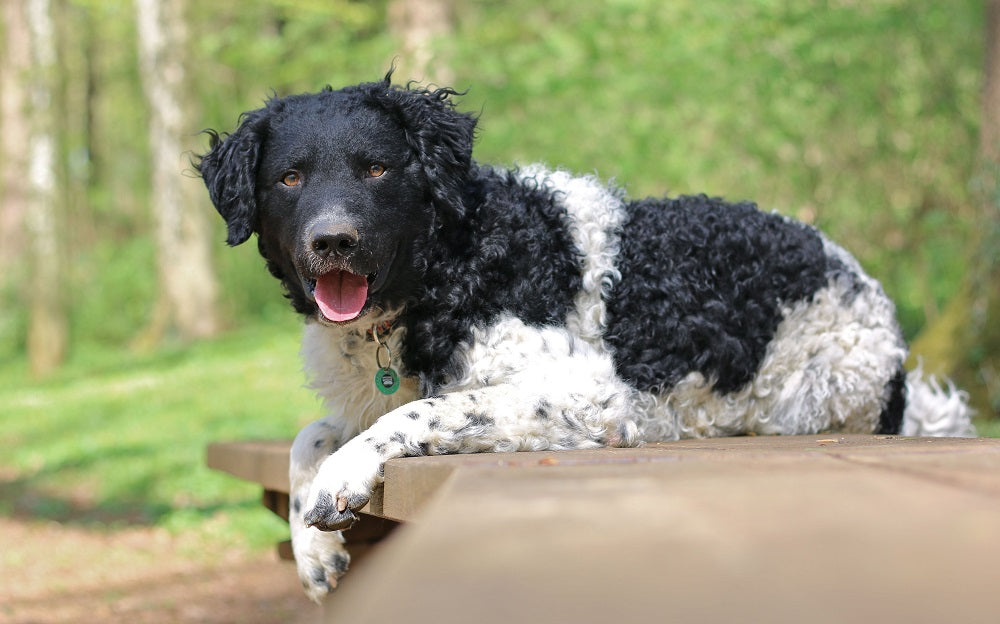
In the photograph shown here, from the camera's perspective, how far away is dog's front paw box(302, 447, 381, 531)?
9.36 ft

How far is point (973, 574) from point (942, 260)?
380 inches

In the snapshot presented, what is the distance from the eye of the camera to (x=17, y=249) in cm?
2286

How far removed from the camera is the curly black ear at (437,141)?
3.59 m

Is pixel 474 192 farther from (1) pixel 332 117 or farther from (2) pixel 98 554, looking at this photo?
(2) pixel 98 554

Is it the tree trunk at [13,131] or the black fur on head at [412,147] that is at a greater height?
the tree trunk at [13,131]

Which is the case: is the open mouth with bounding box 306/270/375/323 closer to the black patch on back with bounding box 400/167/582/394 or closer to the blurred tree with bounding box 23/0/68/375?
the black patch on back with bounding box 400/167/582/394

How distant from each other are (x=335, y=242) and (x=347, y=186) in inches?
10.2

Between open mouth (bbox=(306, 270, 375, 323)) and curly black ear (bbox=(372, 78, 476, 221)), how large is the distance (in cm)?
38

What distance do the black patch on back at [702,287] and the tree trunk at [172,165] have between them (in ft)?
→ 46.7

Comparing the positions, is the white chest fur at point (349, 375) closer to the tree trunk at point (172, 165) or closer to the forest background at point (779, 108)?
the forest background at point (779, 108)

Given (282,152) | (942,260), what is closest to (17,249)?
(942,260)

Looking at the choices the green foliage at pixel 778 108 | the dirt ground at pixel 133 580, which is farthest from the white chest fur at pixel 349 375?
the green foliage at pixel 778 108

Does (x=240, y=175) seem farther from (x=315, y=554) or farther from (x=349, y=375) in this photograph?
(x=315, y=554)

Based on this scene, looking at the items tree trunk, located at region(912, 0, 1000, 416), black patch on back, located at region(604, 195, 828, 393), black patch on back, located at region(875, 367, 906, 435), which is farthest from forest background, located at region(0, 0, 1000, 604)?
black patch on back, located at region(604, 195, 828, 393)
